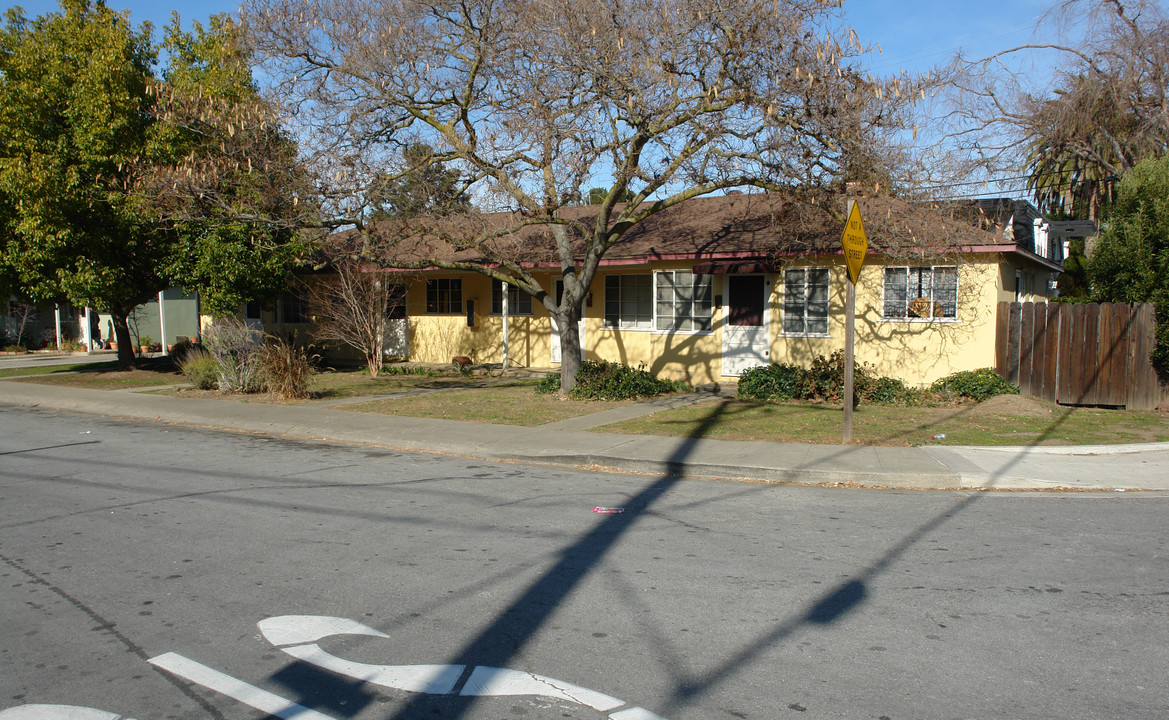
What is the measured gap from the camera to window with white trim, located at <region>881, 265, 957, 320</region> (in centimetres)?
1534

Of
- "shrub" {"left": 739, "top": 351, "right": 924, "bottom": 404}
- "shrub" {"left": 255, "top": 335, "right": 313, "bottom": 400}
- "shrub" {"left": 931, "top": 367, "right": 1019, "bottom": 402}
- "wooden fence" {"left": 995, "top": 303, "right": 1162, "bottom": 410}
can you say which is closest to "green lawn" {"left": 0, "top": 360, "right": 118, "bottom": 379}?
"shrub" {"left": 255, "top": 335, "right": 313, "bottom": 400}

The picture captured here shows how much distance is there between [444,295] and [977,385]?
47.9ft

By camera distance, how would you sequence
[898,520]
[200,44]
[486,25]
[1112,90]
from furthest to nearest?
1. [1112,90]
2. [200,44]
3. [486,25]
4. [898,520]

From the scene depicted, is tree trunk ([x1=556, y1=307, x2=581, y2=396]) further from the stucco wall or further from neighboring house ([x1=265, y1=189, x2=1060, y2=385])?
the stucco wall

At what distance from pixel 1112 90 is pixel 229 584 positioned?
24.9 m

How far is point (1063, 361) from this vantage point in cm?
1408

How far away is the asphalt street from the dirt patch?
16.4ft

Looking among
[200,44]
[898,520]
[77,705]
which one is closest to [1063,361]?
[898,520]

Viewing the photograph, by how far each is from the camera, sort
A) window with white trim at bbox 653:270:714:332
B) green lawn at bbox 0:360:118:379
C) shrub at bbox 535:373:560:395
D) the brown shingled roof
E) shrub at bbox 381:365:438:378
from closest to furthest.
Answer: the brown shingled roof, shrub at bbox 535:373:560:395, window with white trim at bbox 653:270:714:332, shrub at bbox 381:365:438:378, green lawn at bbox 0:360:118:379

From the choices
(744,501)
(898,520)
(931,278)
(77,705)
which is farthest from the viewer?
(931,278)

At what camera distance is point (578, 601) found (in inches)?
201

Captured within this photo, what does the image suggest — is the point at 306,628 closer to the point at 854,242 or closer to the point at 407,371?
the point at 854,242

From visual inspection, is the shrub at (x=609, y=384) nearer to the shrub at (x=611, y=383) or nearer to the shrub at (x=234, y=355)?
the shrub at (x=611, y=383)

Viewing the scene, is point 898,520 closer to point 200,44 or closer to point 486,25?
point 486,25
